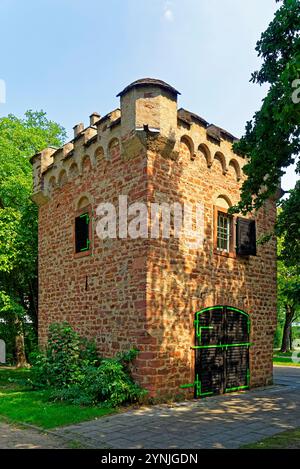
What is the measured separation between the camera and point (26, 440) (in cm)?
767

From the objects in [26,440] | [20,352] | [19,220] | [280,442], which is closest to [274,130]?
[280,442]

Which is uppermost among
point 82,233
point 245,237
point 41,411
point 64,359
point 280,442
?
point 82,233

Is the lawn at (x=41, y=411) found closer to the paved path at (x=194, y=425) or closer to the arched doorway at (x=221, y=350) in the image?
the paved path at (x=194, y=425)

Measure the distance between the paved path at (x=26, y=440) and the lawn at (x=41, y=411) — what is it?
374 mm

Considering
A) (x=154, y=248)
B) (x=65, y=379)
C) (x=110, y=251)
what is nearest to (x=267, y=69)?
(x=154, y=248)

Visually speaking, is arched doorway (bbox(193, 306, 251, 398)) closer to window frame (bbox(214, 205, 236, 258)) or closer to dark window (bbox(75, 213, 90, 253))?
window frame (bbox(214, 205, 236, 258))

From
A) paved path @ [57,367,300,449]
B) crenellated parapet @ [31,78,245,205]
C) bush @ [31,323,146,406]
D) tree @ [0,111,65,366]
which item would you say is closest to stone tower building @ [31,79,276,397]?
crenellated parapet @ [31,78,245,205]

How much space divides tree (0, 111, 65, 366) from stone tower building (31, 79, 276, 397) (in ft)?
7.42

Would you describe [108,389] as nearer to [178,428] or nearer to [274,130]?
[178,428]

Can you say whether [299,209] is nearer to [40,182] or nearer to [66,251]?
[66,251]

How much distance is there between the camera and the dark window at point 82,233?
42.1 ft

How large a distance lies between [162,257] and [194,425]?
3.82m

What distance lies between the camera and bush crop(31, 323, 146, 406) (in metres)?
9.88

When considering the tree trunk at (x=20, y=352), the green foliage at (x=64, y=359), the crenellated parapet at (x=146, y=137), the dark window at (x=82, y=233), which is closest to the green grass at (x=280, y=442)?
the green foliage at (x=64, y=359)
